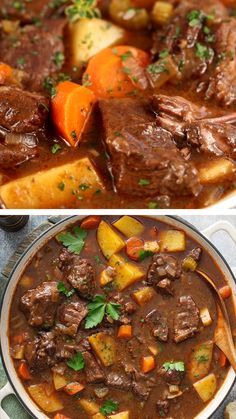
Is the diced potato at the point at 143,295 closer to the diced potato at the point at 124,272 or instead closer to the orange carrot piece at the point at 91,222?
the diced potato at the point at 124,272

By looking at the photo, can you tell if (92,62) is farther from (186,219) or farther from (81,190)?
(186,219)

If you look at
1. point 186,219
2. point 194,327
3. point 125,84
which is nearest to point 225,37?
point 125,84

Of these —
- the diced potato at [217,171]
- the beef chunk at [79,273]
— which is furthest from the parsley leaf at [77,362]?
the diced potato at [217,171]

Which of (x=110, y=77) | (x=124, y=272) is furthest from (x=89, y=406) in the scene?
(x=110, y=77)

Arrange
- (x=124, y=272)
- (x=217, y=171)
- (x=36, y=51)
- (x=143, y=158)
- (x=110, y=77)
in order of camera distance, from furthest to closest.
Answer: (x=36, y=51) → (x=110, y=77) → (x=217, y=171) → (x=143, y=158) → (x=124, y=272)

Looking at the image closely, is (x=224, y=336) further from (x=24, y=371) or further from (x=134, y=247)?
(x=24, y=371)

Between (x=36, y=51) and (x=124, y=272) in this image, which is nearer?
(x=124, y=272)

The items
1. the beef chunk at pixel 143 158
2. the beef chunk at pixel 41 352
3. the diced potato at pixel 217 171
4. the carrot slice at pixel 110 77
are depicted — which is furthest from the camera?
the carrot slice at pixel 110 77

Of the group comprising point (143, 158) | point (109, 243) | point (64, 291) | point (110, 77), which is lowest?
point (64, 291)
